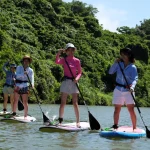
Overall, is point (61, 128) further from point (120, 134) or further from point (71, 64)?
point (71, 64)

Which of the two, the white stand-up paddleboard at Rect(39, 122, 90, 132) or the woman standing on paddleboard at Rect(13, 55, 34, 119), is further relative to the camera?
the woman standing on paddleboard at Rect(13, 55, 34, 119)

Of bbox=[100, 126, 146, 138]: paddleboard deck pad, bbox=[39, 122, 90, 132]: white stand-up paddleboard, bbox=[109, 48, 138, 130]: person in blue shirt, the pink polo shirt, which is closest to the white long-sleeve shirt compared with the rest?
the pink polo shirt

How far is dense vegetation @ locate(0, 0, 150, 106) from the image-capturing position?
138ft

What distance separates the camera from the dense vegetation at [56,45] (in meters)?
42.0

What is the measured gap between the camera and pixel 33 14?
62562 millimetres

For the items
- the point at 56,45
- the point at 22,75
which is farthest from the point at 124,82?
the point at 56,45

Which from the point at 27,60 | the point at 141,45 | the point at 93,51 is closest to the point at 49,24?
the point at 93,51

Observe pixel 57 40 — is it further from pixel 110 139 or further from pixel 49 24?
pixel 110 139

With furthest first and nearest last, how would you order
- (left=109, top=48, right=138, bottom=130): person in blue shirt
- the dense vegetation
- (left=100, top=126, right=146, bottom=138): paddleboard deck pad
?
the dense vegetation → (left=109, top=48, right=138, bottom=130): person in blue shirt → (left=100, top=126, right=146, bottom=138): paddleboard deck pad

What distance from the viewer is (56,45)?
5625 cm

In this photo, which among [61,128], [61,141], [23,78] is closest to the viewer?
[61,141]

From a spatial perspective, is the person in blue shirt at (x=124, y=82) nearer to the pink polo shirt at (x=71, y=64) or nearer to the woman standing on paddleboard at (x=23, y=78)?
the pink polo shirt at (x=71, y=64)

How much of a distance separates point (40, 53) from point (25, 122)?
129 feet

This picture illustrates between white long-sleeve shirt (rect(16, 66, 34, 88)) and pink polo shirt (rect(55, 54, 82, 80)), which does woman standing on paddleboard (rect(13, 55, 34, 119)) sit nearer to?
white long-sleeve shirt (rect(16, 66, 34, 88))
